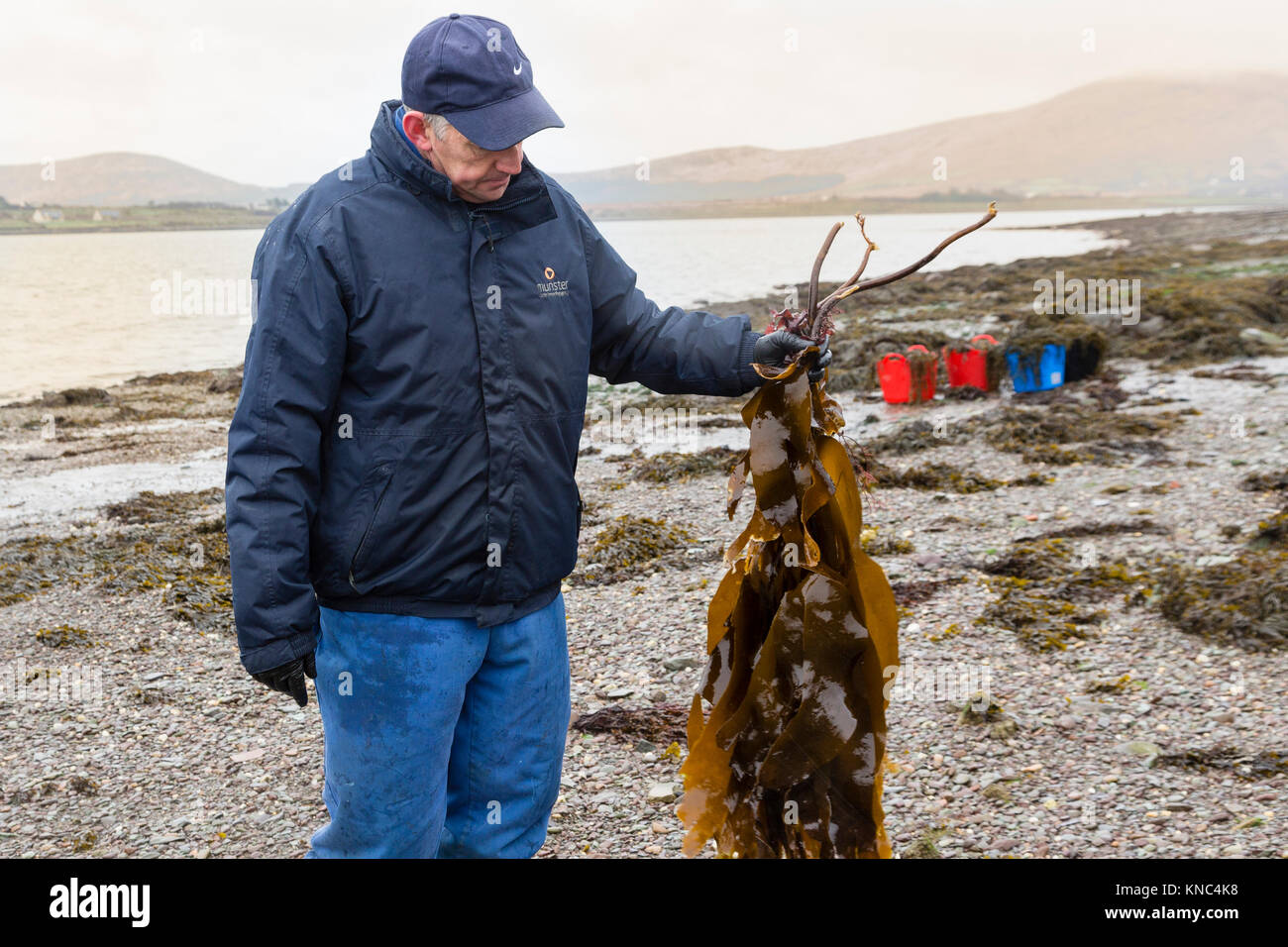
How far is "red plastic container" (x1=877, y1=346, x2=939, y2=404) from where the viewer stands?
13.2 meters

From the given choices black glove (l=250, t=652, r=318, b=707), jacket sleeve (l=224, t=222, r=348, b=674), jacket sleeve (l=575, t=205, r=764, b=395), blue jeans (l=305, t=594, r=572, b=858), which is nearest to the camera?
jacket sleeve (l=224, t=222, r=348, b=674)

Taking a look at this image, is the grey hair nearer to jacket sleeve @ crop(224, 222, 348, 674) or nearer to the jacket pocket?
jacket sleeve @ crop(224, 222, 348, 674)

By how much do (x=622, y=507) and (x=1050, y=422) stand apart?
4550 mm

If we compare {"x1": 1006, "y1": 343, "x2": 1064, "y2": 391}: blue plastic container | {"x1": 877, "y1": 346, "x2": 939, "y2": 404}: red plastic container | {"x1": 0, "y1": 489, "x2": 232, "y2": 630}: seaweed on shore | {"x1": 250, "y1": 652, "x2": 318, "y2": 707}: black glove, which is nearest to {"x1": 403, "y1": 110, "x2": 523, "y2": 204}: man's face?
{"x1": 250, "y1": 652, "x2": 318, "y2": 707}: black glove

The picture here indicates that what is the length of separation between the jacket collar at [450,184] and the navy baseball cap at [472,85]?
0.11 metres

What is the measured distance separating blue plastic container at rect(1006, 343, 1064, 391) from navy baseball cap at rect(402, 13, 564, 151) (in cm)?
1151

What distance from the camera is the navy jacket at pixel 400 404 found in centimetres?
249

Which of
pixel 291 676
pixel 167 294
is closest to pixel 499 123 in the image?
pixel 291 676

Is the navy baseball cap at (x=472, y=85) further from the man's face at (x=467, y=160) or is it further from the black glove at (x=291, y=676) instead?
the black glove at (x=291, y=676)

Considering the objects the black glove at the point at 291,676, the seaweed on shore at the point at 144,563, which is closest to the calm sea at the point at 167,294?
the seaweed on shore at the point at 144,563

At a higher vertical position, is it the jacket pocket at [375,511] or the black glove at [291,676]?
the jacket pocket at [375,511]

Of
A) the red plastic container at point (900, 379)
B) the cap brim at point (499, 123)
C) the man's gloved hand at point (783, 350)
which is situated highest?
the cap brim at point (499, 123)

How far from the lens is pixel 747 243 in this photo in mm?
80375
